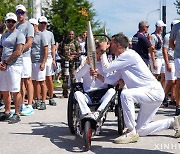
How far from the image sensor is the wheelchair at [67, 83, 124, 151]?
6480mm

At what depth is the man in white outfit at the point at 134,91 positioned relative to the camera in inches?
268

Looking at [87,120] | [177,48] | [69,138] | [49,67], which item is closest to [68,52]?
[49,67]

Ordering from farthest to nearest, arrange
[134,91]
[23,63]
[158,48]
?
[158,48] → [23,63] → [134,91]

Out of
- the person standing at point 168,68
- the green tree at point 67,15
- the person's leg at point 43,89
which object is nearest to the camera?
the person standing at point 168,68

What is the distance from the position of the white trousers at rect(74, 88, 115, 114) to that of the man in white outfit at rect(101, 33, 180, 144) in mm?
208

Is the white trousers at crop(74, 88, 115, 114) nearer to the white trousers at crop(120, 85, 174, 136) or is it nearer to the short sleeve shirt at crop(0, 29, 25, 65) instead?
the white trousers at crop(120, 85, 174, 136)

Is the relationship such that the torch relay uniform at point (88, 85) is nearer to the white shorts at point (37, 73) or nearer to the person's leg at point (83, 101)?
the person's leg at point (83, 101)

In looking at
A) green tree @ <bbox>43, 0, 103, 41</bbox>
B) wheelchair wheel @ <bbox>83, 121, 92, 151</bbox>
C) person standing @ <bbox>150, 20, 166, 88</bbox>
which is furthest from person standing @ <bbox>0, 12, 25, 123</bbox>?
green tree @ <bbox>43, 0, 103, 41</bbox>

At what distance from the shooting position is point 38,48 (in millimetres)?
10719

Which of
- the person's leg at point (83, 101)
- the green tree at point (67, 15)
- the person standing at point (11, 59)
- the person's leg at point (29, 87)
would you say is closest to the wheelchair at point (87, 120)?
the person's leg at point (83, 101)

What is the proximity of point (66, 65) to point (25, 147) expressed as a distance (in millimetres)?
6665

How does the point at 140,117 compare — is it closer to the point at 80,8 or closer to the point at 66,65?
the point at 66,65

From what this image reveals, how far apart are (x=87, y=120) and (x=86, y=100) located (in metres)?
0.59

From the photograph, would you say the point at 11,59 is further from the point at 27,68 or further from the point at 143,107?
the point at 143,107
